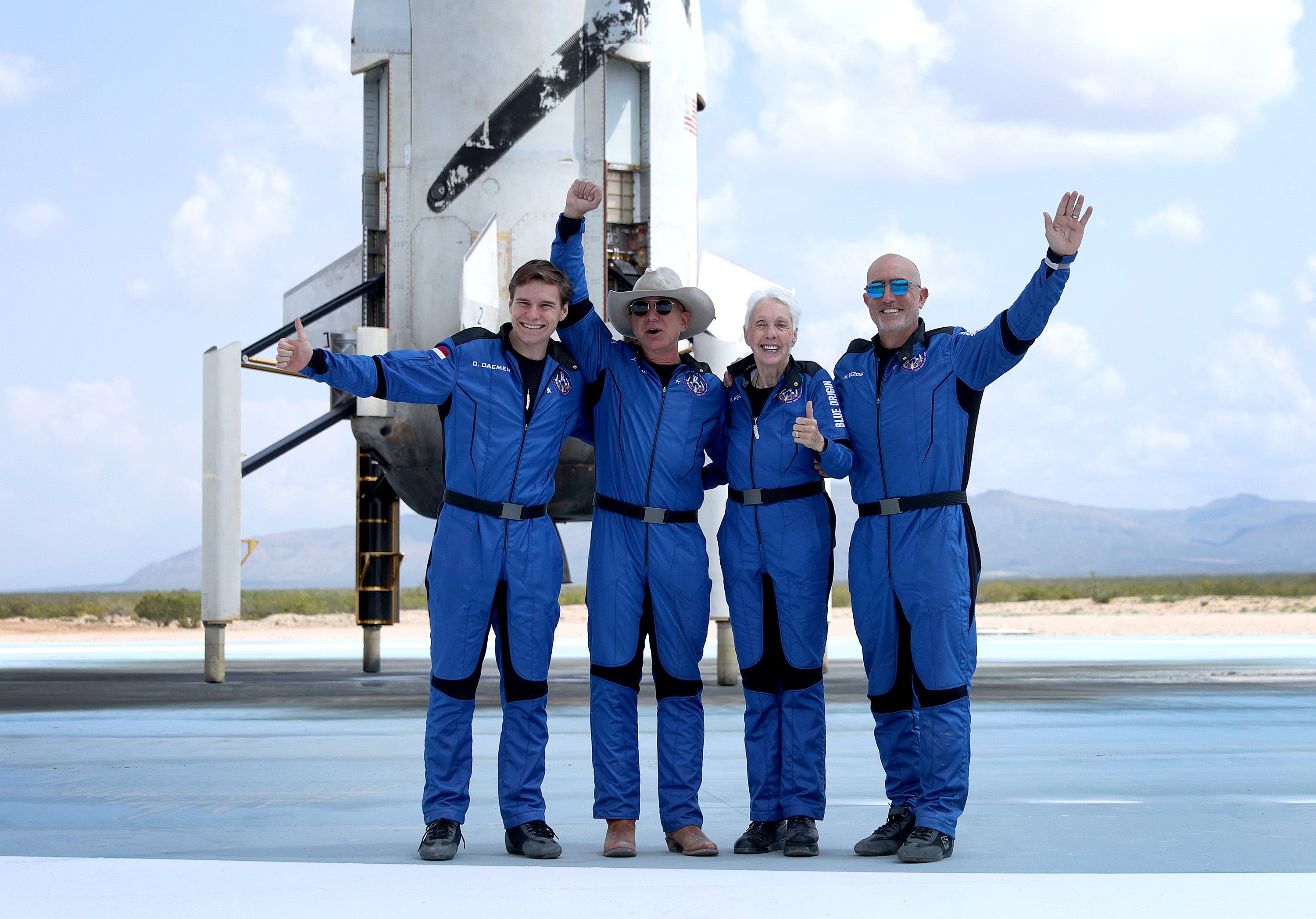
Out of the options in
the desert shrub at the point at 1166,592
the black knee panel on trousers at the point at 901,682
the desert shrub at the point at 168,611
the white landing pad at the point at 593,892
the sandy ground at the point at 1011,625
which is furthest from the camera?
the desert shrub at the point at 1166,592

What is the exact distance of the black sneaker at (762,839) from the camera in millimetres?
5219

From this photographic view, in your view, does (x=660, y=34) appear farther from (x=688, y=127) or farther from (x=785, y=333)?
(x=785, y=333)

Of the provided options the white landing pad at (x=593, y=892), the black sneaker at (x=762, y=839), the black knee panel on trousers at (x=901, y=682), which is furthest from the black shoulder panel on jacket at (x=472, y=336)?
the black sneaker at (x=762, y=839)

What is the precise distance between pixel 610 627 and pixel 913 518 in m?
1.35

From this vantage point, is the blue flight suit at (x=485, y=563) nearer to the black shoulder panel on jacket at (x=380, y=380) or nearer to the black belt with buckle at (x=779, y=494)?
the black shoulder panel on jacket at (x=380, y=380)

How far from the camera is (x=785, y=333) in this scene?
18.5 feet

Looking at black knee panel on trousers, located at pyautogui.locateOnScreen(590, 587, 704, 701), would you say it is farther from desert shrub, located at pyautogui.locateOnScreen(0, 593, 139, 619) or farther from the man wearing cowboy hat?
desert shrub, located at pyautogui.locateOnScreen(0, 593, 139, 619)

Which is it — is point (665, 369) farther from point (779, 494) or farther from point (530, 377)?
point (779, 494)

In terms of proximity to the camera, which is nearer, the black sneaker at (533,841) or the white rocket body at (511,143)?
the black sneaker at (533,841)

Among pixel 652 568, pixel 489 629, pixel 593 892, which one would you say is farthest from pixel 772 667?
pixel 593 892

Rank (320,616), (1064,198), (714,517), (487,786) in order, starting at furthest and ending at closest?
(320,616) → (714,517) → (487,786) → (1064,198)

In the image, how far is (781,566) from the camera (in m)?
5.42

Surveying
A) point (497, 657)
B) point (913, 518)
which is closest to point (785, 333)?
point (913, 518)

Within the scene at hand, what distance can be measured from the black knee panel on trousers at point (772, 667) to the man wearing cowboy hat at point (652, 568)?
0.81ft
